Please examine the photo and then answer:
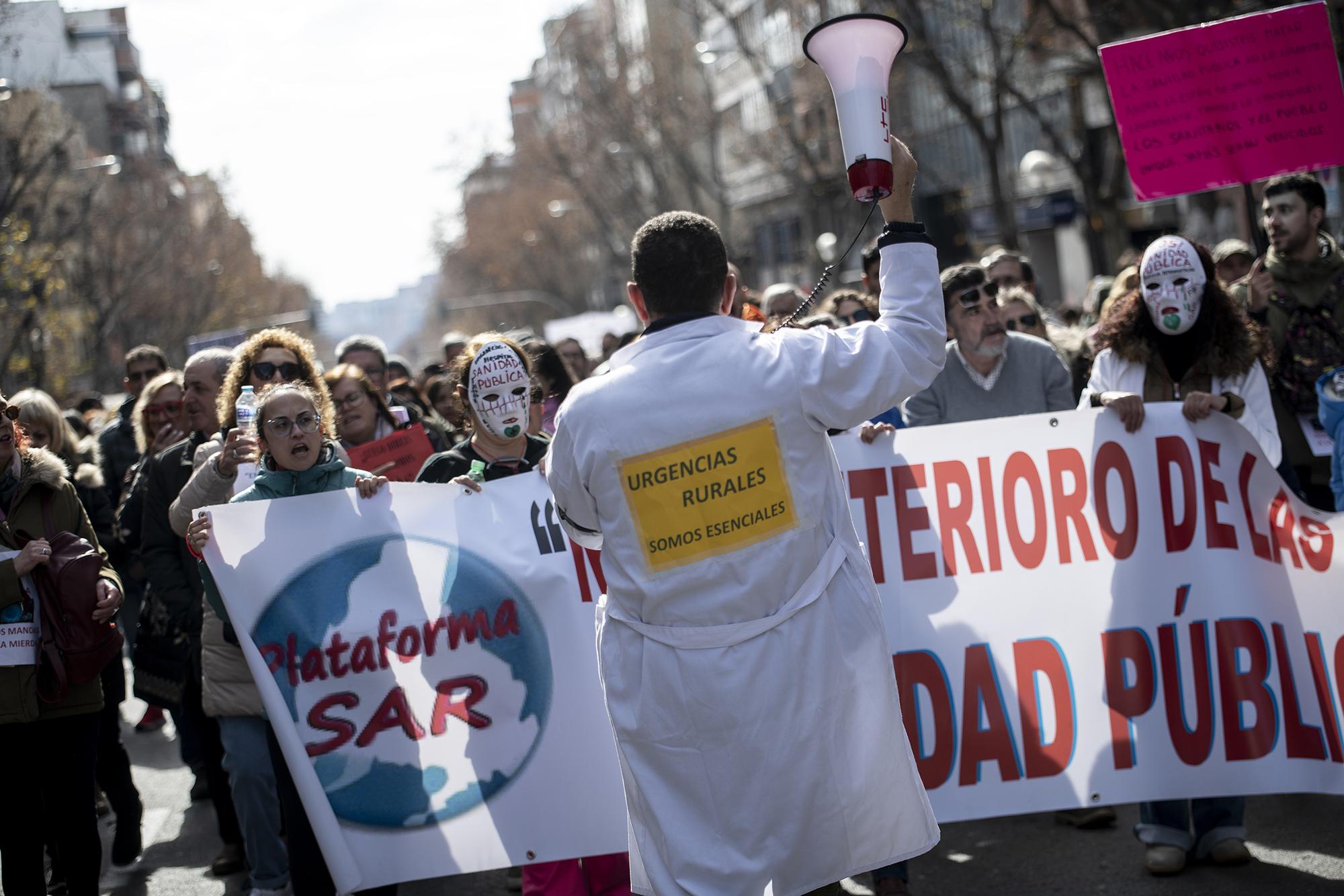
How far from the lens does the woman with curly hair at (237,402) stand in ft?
16.8

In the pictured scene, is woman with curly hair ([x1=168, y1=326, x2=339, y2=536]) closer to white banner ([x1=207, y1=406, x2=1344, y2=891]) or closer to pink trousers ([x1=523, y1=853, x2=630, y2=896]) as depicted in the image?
white banner ([x1=207, y1=406, x2=1344, y2=891])

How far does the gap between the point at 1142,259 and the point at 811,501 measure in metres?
2.56

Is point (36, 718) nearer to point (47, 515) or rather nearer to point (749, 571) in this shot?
point (47, 515)

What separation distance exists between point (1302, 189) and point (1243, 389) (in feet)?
5.09

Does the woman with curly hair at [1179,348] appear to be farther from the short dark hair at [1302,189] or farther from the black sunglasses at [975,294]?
the short dark hair at [1302,189]

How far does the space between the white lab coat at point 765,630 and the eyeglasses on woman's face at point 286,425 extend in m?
1.80

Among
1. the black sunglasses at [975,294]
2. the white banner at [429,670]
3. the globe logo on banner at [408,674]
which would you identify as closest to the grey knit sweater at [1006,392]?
the black sunglasses at [975,294]

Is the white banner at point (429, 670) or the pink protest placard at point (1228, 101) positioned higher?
the pink protest placard at point (1228, 101)

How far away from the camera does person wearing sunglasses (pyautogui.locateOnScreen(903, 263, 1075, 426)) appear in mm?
5660

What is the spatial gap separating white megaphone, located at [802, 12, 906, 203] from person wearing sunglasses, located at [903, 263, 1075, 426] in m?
2.43

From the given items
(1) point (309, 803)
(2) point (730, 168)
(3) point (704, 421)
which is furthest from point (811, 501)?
(2) point (730, 168)

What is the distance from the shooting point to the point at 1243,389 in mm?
4910

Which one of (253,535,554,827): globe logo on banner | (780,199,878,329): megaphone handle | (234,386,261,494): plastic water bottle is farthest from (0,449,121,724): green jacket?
(780,199,878,329): megaphone handle

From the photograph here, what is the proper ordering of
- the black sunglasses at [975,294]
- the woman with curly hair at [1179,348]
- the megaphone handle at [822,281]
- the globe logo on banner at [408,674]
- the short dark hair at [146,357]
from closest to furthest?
the megaphone handle at [822,281], the globe logo on banner at [408,674], the woman with curly hair at [1179,348], the black sunglasses at [975,294], the short dark hair at [146,357]
